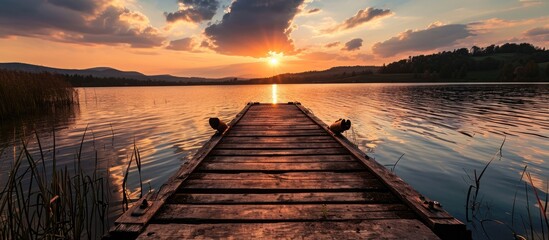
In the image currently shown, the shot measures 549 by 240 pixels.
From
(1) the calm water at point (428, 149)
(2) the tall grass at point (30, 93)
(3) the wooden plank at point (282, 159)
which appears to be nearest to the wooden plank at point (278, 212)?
(3) the wooden plank at point (282, 159)

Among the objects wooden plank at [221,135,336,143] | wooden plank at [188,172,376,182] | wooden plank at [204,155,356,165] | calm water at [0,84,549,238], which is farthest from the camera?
wooden plank at [221,135,336,143]

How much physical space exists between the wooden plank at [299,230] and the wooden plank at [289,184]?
109 centimetres

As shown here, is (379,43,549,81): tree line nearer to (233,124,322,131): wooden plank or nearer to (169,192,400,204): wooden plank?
(233,124,322,131): wooden plank

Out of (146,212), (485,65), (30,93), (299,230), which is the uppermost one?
(485,65)

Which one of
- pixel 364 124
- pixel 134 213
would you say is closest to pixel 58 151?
pixel 134 213

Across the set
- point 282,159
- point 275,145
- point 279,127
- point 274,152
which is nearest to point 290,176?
point 282,159

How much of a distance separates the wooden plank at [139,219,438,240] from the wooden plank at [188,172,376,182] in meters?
Result: 1.56

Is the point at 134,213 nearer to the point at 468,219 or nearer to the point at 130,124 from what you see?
the point at 468,219

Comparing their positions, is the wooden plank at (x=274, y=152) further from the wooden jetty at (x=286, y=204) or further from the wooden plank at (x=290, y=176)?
the wooden plank at (x=290, y=176)

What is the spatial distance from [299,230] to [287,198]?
88 centimetres

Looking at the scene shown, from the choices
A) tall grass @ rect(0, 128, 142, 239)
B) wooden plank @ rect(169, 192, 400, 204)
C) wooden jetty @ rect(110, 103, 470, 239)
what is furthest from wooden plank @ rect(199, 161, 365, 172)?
tall grass @ rect(0, 128, 142, 239)

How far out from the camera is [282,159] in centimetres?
608

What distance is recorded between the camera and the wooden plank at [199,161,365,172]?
529 cm

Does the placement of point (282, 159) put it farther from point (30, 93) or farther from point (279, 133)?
point (30, 93)
